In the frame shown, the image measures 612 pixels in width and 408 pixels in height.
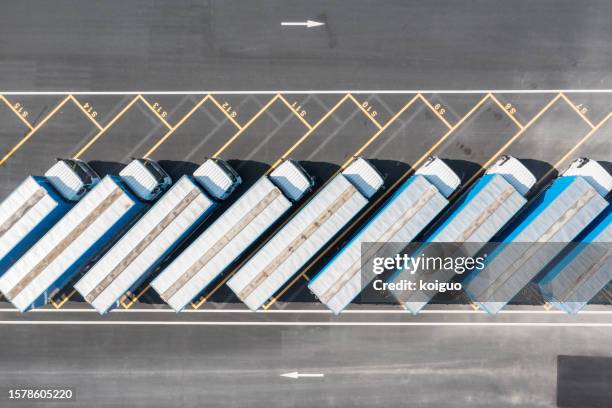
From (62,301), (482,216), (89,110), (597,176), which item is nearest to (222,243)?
(62,301)

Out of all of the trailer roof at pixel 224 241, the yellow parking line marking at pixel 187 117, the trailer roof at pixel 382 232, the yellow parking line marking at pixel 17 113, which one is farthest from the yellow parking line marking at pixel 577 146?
the yellow parking line marking at pixel 17 113

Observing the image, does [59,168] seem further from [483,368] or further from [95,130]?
[483,368]

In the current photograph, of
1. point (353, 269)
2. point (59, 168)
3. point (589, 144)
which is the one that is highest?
point (59, 168)

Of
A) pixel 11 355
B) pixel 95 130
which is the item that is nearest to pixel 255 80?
pixel 95 130

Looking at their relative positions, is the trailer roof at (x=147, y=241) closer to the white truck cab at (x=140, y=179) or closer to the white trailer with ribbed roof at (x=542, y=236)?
the white truck cab at (x=140, y=179)

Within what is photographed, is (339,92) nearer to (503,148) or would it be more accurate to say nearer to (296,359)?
(503,148)

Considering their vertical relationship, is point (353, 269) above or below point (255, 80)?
below
